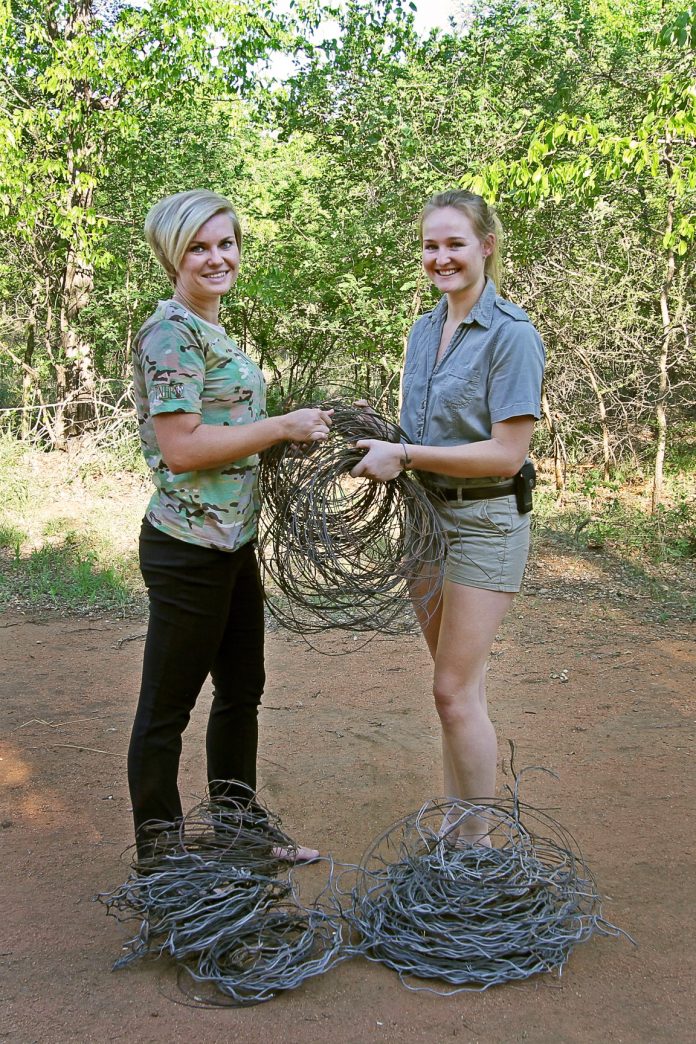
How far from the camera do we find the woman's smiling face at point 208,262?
2.28 metres

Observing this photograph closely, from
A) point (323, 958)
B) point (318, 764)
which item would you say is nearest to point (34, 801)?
point (318, 764)

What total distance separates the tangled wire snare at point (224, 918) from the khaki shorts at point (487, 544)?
912 mm

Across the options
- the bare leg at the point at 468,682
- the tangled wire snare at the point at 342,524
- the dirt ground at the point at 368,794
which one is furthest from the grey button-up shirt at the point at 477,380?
the dirt ground at the point at 368,794

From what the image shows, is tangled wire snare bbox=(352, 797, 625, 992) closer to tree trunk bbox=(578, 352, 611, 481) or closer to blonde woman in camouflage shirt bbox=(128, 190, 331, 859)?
blonde woman in camouflage shirt bbox=(128, 190, 331, 859)

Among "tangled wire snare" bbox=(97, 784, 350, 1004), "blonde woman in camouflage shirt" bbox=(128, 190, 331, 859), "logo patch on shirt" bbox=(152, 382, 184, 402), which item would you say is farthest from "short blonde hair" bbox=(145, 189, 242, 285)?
"tangled wire snare" bbox=(97, 784, 350, 1004)

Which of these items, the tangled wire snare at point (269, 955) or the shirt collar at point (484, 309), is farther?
the shirt collar at point (484, 309)

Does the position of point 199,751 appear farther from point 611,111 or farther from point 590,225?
point 611,111

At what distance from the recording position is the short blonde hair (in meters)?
2.25

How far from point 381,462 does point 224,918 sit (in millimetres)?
1167

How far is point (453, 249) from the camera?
95.9 inches

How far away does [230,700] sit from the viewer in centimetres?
269

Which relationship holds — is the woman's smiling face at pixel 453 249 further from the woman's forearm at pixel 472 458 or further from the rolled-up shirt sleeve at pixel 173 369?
the rolled-up shirt sleeve at pixel 173 369

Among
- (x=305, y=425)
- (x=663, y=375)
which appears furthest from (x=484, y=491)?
(x=663, y=375)

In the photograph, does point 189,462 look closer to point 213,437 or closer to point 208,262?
point 213,437
